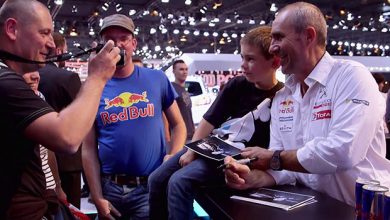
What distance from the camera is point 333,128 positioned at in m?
1.54

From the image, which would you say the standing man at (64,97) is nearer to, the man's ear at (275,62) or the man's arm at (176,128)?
the man's arm at (176,128)

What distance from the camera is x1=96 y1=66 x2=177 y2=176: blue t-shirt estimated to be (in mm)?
2170

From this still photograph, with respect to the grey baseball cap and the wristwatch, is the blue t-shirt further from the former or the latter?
the wristwatch

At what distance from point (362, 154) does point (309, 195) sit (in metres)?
0.26

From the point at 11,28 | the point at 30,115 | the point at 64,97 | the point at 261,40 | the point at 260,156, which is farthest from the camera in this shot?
the point at 64,97

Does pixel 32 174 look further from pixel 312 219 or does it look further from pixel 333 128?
pixel 333 128

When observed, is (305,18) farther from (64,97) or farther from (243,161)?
(64,97)

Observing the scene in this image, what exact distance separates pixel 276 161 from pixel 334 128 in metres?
0.26

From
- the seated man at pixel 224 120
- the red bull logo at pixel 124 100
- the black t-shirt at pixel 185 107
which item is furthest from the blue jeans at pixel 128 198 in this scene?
the black t-shirt at pixel 185 107

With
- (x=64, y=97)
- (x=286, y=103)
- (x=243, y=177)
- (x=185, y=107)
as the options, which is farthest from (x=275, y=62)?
(x=185, y=107)

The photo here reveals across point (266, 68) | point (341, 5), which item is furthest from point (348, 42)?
point (266, 68)

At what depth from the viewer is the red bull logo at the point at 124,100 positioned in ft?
7.14

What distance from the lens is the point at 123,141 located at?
7.10 feet

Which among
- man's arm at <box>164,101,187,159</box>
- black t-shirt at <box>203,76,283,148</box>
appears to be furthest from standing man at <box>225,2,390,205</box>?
man's arm at <box>164,101,187,159</box>
